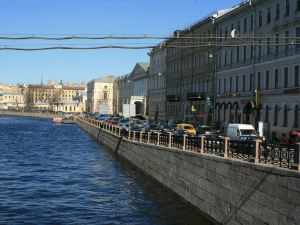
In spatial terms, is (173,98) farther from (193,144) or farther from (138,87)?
(193,144)

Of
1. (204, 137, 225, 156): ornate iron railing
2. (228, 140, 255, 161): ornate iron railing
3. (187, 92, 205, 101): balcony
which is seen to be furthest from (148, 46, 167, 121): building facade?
(228, 140, 255, 161): ornate iron railing

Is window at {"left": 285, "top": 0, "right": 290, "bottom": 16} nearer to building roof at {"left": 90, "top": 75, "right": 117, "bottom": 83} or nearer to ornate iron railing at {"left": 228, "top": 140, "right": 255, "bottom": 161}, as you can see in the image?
ornate iron railing at {"left": 228, "top": 140, "right": 255, "bottom": 161}

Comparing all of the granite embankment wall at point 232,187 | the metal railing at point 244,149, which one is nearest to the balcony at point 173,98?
the metal railing at point 244,149

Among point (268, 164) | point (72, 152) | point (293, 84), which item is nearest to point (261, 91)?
point (293, 84)

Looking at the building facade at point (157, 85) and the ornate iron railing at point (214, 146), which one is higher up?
the building facade at point (157, 85)

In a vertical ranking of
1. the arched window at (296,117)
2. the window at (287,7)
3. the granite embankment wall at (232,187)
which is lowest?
the granite embankment wall at (232,187)

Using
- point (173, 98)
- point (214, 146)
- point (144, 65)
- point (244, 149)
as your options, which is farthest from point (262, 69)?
point (144, 65)

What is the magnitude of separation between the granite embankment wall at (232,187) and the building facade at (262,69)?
1512 centimetres

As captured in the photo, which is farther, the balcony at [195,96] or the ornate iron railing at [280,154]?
the balcony at [195,96]

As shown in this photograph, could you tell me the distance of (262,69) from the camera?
49406 mm

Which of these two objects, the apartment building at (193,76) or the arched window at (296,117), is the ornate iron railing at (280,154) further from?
the apartment building at (193,76)

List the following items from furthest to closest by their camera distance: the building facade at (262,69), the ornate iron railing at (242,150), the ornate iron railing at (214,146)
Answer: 1. the building facade at (262,69)
2. the ornate iron railing at (214,146)
3. the ornate iron railing at (242,150)

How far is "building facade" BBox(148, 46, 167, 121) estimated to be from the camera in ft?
309

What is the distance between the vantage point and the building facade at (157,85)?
9425cm
